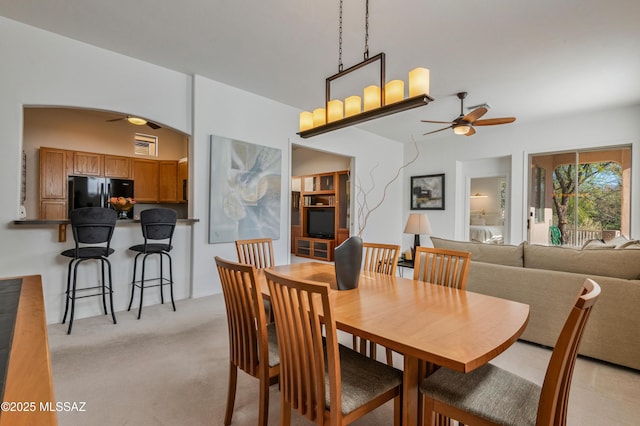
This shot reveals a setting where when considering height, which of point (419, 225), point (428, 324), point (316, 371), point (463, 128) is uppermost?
point (463, 128)

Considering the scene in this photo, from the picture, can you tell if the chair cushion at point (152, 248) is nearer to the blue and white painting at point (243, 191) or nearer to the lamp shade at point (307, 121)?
the blue and white painting at point (243, 191)

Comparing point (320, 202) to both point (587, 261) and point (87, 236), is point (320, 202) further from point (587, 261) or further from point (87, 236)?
point (587, 261)

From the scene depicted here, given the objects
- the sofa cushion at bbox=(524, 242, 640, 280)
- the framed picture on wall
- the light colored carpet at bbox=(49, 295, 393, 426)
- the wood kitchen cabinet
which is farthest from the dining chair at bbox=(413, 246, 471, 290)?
the wood kitchen cabinet

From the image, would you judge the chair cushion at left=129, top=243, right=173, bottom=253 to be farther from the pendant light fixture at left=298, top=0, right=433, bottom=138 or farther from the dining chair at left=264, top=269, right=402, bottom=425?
the dining chair at left=264, top=269, right=402, bottom=425

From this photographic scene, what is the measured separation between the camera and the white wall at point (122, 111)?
107 inches

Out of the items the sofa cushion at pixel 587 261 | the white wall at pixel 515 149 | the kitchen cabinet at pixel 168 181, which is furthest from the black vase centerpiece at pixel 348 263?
the kitchen cabinet at pixel 168 181

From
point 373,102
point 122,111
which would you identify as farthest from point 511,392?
point 122,111

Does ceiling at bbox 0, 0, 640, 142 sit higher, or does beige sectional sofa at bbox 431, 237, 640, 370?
ceiling at bbox 0, 0, 640, 142

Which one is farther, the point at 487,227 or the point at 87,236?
the point at 487,227

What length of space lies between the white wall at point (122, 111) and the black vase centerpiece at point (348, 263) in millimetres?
2533

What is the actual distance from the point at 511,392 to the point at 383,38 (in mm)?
2848

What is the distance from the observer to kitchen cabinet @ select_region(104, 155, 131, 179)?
5438 mm

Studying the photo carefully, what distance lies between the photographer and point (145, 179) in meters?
5.84

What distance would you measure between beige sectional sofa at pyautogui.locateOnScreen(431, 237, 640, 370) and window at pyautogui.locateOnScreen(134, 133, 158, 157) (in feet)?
19.6
